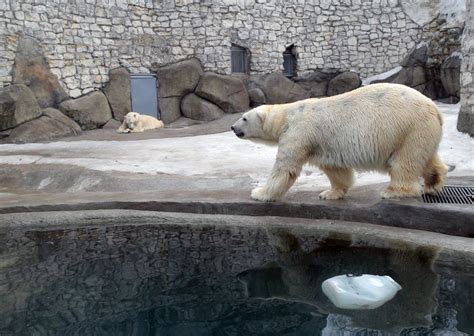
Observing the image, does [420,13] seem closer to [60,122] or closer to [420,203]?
[60,122]

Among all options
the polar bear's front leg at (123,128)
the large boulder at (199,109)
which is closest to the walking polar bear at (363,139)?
the polar bear's front leg at (123,128)

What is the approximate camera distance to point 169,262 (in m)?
3.22

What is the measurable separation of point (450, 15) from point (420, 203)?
1176 cm

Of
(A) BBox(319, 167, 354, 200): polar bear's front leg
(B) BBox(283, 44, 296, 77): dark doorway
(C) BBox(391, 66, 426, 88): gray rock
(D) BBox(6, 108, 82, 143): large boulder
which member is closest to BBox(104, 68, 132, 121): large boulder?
(D) BBox(6, 108, 82, 143): large boulder

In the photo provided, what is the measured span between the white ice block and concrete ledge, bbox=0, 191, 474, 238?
96cm

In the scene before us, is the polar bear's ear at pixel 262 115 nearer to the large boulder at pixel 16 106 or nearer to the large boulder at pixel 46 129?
the large boulder at pixel 46 129

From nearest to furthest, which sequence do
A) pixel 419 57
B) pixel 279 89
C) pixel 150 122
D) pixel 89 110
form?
pixel 89 110
pixel 150 122
pixel 279 89
pixel 419 57

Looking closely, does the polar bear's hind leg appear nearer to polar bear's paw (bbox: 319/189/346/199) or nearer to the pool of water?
polar bear's paw (bbox: 319/189/346/199)

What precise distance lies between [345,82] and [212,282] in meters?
12.3

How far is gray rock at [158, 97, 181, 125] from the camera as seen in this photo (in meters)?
13.1

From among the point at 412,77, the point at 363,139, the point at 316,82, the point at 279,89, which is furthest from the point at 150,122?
the point at 363,139

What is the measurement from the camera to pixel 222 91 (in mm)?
12961

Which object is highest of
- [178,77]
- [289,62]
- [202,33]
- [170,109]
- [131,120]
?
[202,33]

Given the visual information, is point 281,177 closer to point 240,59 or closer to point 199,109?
point 199,109
